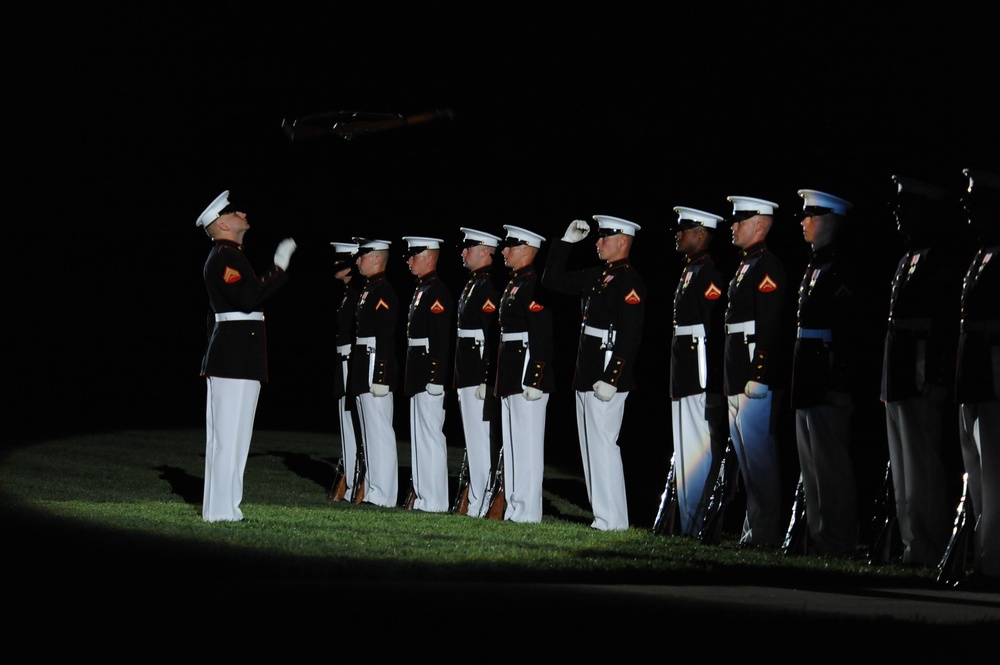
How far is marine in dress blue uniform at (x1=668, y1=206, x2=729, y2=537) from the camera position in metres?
9.19

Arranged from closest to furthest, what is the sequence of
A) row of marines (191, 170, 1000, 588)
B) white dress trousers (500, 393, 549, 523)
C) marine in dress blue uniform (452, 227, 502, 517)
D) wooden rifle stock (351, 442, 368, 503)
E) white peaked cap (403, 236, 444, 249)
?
1. row of marines (191, 170, 1000, 588)
2. white dress trousers (500, 393, 549, 523)
3. marine in dress blue uniform (452, 227, 502, 517)
4. white peaked cap (403, 236, 444, 249)
5. wooden rifle stock (351, 442, 368, 503)

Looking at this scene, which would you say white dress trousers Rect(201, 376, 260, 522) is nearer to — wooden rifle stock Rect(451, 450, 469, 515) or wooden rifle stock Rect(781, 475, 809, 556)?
wooden rifle stock Rect(451, 450, 469, 515)

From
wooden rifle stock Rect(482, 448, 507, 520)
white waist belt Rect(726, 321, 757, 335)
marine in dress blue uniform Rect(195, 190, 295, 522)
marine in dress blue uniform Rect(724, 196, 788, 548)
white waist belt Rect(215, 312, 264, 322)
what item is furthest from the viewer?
wooden rifle stock Rect(482, 448, 507, 520)

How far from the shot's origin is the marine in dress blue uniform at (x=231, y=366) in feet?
29.6

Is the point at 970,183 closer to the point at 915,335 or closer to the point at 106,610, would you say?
the point at 915,335

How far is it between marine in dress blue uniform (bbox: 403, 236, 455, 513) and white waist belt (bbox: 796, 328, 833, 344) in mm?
3775

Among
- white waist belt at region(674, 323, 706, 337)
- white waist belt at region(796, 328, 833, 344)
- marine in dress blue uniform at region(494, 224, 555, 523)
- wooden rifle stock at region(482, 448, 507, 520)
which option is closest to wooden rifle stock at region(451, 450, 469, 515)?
wooden rifle stock at region(482, 448, 507, 520)

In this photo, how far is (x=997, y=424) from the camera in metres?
6.82

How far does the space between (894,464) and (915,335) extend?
29.5 inches

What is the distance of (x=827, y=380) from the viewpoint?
26.3 feet

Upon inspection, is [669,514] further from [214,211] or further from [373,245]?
[373,245]

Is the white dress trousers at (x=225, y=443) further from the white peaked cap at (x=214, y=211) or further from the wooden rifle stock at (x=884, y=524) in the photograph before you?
the wooden rifle stock at (x=884, y=524)

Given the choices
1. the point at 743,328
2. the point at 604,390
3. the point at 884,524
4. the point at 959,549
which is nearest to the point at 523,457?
the point at 604,390

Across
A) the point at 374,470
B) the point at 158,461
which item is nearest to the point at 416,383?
the point at 374,470
